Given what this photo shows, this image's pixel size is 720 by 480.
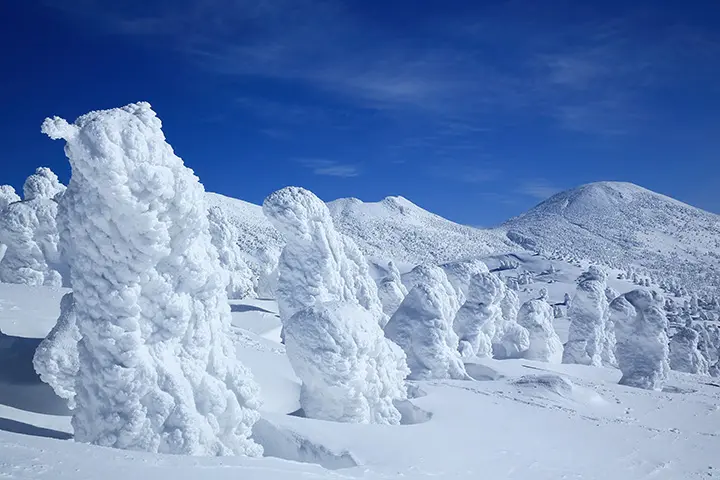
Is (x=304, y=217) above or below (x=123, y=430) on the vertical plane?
above

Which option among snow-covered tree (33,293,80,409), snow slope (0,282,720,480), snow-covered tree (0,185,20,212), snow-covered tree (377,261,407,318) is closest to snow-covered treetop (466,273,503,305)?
snow-covered tree (377,261,407,318)

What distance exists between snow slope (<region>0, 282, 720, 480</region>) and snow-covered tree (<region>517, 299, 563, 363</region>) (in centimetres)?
1302

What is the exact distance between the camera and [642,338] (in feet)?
106

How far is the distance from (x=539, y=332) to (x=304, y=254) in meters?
22.7

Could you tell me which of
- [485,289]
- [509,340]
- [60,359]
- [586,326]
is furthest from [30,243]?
[586,326]

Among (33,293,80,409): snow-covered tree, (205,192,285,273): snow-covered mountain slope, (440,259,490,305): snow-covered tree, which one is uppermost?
(205,192,285,273): snow-covered mountain slope

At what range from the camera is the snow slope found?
8117 millimetres

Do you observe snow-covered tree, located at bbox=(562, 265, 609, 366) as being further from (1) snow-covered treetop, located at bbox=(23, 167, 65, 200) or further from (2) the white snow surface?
(1) snow-covered treetop, located at bbox=(23, 167, 65, 200)

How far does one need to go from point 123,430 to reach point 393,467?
5365mm

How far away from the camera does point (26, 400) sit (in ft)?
44.2

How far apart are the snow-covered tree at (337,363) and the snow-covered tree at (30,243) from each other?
1845 centimetres

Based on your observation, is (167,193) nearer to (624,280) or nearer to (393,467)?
(393,467)

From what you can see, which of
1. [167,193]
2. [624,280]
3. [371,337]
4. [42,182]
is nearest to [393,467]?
[371,337]

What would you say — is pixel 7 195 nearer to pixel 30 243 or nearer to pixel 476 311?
pixel 30 243
